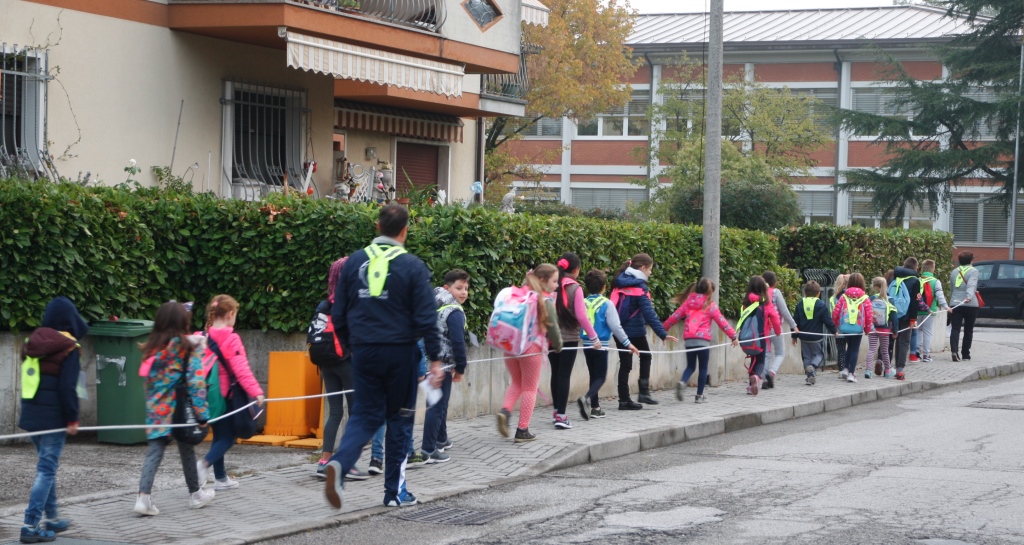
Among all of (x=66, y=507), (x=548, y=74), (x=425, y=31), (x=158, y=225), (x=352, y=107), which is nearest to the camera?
(x=66, y=507)

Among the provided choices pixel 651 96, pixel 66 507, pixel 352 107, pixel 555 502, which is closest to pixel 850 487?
pixel 555 502

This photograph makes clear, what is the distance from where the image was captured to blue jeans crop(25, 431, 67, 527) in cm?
685

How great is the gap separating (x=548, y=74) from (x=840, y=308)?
19.8 meters

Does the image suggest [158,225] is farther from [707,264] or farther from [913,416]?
[913,416]

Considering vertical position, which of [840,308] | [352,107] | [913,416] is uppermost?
[352,107]

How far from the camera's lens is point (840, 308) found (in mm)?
17312

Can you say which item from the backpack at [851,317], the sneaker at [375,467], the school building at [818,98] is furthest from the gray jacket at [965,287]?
the school building at [818,98]

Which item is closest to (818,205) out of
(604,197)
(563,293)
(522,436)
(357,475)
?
(604,197)

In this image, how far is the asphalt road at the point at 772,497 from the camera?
7.14 m

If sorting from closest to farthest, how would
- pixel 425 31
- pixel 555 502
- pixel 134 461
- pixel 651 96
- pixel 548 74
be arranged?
1. pixel 555 502
2. pixel 134 461
3. pixel 425 31
4. pixel 548 74
5. pixel 651 96

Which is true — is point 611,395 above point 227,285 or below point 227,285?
below

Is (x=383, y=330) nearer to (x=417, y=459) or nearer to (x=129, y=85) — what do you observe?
(x=417, y=459)

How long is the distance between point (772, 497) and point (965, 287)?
13.4 meters

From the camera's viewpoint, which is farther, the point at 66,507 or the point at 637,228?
the point at 637,228
